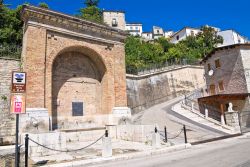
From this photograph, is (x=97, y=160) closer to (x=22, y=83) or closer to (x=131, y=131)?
(x=22, y=83)

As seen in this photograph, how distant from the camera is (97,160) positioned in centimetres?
942

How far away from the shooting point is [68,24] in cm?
1521

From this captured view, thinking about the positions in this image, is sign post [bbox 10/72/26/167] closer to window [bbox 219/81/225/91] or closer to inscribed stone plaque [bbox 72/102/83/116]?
inscribed stone plaque [bbox 72/102/83/116]

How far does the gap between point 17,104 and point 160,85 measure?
31.0m

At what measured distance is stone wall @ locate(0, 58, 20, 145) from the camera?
13188mm

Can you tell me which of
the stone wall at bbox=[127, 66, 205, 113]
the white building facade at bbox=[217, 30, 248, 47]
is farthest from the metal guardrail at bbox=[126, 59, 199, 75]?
the white building facade at bbox=[217, 30, 248, 47]

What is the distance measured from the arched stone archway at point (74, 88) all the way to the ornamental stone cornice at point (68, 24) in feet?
5.26

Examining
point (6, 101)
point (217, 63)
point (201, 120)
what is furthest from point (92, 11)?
point (6, 101)

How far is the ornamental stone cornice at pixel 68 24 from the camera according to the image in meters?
13.7

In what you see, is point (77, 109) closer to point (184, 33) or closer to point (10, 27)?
point (10, 27)

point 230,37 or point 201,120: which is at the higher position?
point 230,37

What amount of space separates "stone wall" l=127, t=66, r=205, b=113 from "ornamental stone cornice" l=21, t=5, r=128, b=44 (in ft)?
47.6

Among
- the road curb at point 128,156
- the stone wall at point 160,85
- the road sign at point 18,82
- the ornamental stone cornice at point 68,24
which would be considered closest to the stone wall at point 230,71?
the stone wall at point 160,85

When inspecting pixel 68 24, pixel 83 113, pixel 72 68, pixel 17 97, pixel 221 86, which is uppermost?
pixel 68 24
